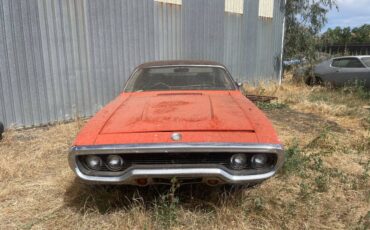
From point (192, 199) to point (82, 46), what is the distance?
4.55 m

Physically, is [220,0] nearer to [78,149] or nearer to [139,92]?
[139,92]

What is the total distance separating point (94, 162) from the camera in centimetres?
260

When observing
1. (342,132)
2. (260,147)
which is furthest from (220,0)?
(260,147)

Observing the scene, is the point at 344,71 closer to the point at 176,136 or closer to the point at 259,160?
the point at 259,160

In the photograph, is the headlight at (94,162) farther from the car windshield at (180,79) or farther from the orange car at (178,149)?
the car windshield at (180,79)

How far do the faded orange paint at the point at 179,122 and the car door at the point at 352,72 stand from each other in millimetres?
7876

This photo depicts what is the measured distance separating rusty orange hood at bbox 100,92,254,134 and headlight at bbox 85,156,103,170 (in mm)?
243

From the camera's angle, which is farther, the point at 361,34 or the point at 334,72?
the point at 361,34

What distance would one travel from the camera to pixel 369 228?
2.72 meters

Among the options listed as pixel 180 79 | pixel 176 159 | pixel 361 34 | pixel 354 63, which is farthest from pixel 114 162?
pixel 361 34

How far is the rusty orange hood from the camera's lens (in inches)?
105

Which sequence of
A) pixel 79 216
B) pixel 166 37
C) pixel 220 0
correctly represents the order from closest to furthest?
pixel 79 216
pixel 166 37
pixel 220 0

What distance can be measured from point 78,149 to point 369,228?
103 inches

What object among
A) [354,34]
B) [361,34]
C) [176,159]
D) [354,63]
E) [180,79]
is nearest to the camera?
[176,159]
